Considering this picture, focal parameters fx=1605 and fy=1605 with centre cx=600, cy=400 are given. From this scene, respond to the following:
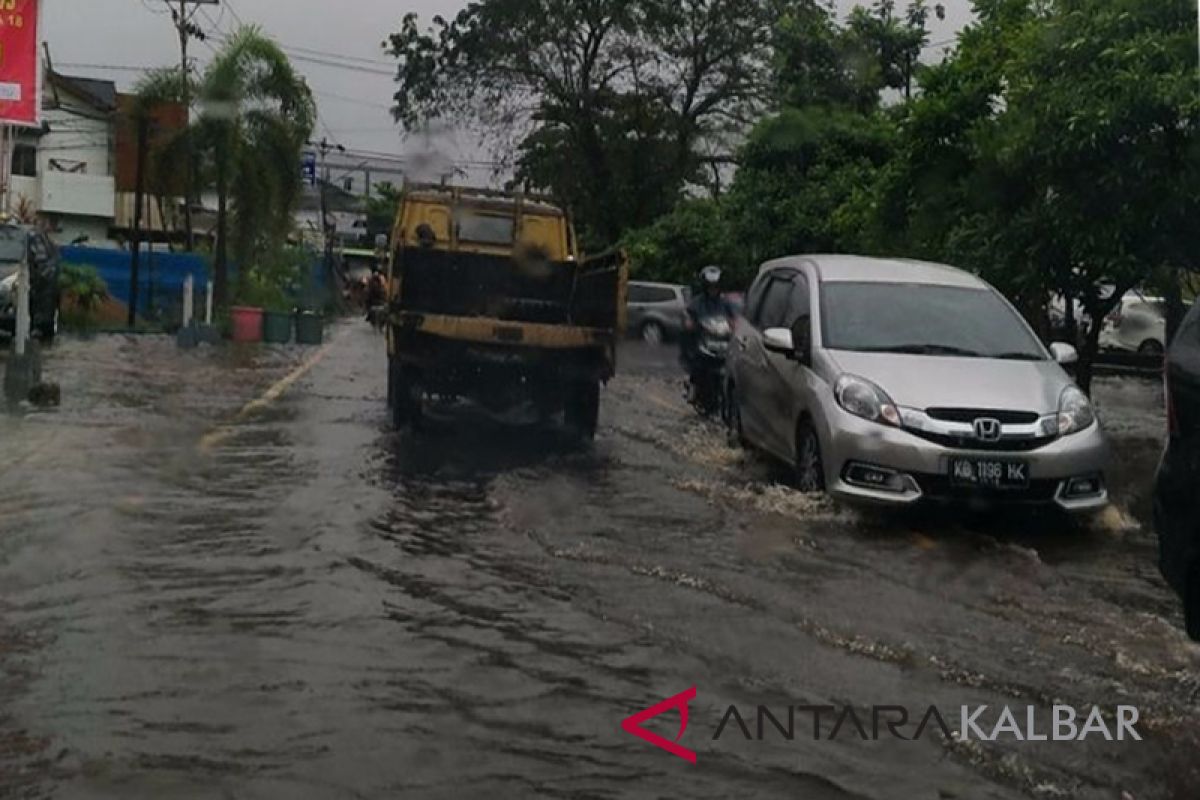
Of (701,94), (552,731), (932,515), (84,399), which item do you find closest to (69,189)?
(701,94)

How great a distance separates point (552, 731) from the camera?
16.9 feet

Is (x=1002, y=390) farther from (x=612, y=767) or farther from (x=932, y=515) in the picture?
(x=612, y=767)

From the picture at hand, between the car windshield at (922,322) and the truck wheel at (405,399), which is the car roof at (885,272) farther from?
the truck wheel at (405,399)

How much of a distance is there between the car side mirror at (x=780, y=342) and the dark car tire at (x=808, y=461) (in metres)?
0.50

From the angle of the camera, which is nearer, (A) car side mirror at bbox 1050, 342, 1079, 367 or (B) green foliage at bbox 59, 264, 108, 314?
(A) car side mirror at bbox 1050, 342, 1079, 367

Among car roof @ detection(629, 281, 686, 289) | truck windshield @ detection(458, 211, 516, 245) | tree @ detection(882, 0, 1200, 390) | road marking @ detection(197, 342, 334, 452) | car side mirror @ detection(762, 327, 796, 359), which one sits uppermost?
tree @ detection(882, 0, 1200, 390)

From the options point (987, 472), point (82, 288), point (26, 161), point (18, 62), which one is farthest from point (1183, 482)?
point (26, 161)

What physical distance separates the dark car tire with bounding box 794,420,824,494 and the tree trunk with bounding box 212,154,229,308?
2418 cm

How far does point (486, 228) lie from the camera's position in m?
15.2

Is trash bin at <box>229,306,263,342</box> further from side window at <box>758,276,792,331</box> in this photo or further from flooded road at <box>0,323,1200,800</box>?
side window at <box>758,276,792,331</box>

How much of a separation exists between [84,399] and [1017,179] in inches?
341

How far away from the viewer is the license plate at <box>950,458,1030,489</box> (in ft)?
29.1

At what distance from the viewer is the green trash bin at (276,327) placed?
91.2ft

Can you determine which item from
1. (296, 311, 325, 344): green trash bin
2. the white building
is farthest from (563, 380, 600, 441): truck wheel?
the white building
